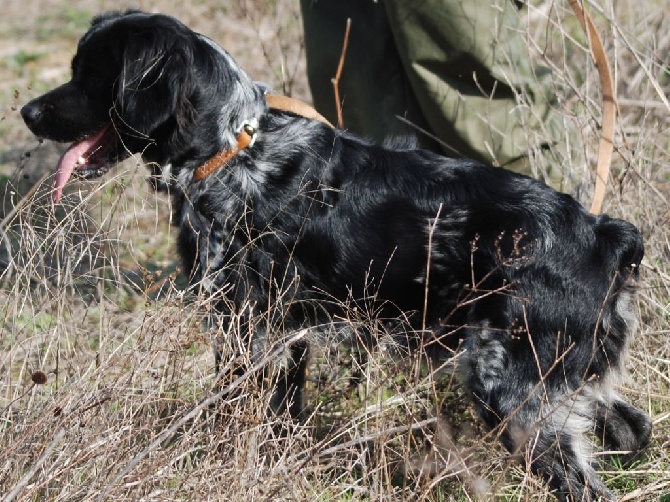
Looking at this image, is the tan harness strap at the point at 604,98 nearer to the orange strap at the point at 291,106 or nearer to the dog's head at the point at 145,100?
the orange strap at the point at 291,106

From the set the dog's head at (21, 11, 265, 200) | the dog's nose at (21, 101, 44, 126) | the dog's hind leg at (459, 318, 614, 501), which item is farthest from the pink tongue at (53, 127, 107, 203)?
the dog's hind leg at (459, 318, 614, 501)

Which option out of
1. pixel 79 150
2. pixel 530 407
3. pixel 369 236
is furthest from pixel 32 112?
pixel 530 407

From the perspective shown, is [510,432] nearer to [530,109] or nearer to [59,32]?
[530,109]

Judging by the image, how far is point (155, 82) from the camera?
347cm

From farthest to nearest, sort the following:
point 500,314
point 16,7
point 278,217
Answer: point 16,7
point 278,217
point 500,314

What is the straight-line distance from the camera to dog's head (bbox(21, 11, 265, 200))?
11.5ft

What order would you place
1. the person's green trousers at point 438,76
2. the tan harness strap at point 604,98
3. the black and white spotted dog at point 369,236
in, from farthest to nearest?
the person's green trousers at point 438,76
the tan harness strap at point 604,98
the black and white spotted dog at point 369,236

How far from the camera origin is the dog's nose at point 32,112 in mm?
3707

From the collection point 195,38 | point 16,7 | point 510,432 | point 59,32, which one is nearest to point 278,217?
point 195,38

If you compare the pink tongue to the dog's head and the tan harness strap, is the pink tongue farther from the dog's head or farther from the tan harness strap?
the tan harness strap

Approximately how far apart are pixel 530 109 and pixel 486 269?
5.07ft

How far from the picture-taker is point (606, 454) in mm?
3691

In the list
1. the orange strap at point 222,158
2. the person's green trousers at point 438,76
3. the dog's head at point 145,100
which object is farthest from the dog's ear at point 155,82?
the person's green trousers at point 438,76

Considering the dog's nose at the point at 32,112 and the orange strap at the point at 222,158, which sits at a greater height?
the dog's nose at the point at 32,112
